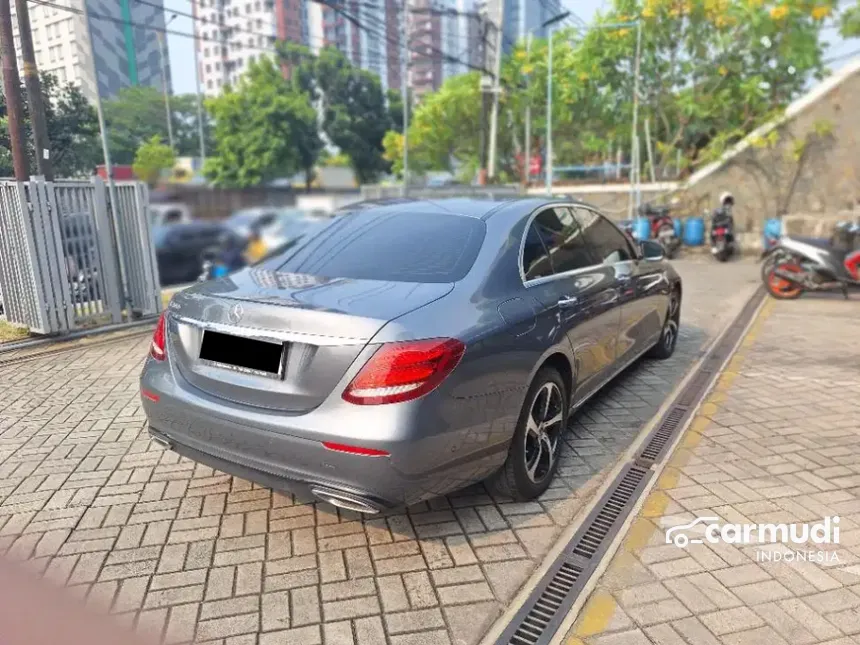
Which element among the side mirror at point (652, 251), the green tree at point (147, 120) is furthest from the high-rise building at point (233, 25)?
the side mirror at point (652, 251)

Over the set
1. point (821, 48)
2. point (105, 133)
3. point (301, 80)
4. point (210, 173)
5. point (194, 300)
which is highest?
point (301, 80)

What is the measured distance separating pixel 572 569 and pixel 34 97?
22.9ft

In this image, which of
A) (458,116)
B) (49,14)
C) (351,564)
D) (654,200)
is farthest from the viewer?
(458,116)

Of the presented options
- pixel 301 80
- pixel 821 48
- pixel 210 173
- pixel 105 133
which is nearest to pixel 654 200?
pixel 821 48

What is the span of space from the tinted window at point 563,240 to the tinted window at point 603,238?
14cm

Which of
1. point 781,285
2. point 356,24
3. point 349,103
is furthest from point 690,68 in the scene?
point 349,103

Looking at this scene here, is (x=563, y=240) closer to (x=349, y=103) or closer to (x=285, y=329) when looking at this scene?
(x=285, y=329)

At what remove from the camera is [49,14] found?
6000 millimetres

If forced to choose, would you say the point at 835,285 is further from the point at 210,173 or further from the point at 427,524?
the point at 210,173

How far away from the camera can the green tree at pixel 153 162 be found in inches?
111

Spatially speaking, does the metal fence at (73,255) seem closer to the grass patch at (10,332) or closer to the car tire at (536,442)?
the grass patch at (10,332)

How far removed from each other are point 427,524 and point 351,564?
1.49ft

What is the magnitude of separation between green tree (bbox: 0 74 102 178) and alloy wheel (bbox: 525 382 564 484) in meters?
5.30

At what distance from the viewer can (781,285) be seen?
29.3 ft
